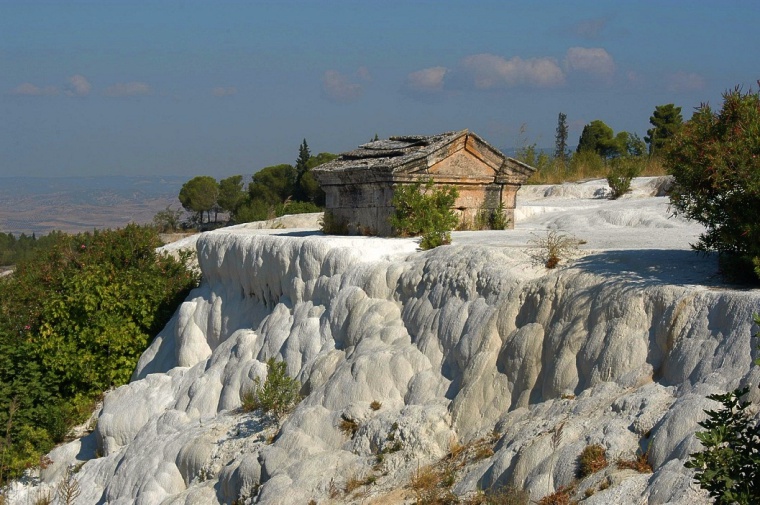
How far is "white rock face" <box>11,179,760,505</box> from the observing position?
747 cm

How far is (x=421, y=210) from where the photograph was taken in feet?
45.0

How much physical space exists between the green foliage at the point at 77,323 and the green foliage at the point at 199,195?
3391 centimetres

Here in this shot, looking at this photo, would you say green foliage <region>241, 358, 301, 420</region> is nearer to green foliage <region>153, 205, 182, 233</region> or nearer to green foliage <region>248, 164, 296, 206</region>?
green foliage <region>153, 205, 182, 233</region>

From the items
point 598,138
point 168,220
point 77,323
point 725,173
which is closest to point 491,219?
point 725,173

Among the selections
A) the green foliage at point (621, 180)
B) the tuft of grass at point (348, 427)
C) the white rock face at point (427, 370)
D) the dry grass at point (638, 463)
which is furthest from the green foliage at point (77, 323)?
the green foliage at point (621, 180)

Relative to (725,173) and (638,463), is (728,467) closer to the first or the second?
(638,463)

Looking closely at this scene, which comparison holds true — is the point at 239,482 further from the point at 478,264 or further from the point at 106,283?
the point at 106,283

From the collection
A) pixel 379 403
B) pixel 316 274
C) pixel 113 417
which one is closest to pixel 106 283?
pixel 113 417

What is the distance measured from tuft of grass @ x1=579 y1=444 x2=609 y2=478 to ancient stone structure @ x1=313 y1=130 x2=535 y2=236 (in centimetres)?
732

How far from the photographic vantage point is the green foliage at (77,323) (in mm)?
15086

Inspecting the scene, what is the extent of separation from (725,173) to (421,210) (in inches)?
238

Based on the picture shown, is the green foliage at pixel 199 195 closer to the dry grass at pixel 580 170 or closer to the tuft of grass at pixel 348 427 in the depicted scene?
the dry grass at pixel 580 170

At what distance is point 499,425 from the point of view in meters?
8.73

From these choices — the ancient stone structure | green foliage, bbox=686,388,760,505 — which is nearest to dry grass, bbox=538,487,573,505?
green foliage, bbox=686,388,760,505
